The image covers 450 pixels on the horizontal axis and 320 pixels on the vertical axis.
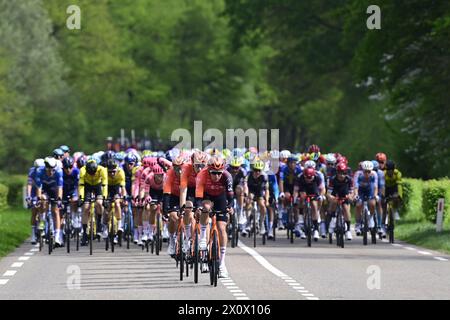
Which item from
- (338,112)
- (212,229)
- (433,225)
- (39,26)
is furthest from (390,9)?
(39,26)

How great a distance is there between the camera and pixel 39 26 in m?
75.1

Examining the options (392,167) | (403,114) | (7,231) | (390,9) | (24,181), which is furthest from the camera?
(24,181)

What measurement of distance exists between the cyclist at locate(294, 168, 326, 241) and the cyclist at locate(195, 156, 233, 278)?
32.3 feet

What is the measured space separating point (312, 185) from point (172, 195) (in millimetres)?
7342

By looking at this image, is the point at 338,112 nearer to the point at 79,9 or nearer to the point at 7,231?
the point at 79,9

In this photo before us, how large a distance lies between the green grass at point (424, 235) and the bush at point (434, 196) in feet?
0.84

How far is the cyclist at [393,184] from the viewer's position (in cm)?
3127

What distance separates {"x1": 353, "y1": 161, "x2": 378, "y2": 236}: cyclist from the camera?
1206 inches

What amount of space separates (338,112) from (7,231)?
35.0m

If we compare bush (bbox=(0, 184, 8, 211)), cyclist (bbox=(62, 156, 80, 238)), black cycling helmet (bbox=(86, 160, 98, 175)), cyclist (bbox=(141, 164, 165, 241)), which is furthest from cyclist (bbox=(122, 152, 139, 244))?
bush (bbox=(0, 184, 8, 211))

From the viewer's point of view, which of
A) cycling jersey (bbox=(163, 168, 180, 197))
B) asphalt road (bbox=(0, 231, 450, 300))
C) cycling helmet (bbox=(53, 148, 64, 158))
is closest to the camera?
asphalt road (bbox=(0, 231, 450, 300))

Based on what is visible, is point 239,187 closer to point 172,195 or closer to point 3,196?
point 172,195

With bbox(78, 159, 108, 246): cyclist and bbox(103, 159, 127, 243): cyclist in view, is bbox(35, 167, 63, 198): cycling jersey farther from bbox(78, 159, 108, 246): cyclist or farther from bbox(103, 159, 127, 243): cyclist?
bbox(103, 159, 127, 243): cyclist

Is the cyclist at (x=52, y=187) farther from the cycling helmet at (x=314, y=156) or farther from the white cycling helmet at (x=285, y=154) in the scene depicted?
the cycling helmet at (x=314, y=156)
